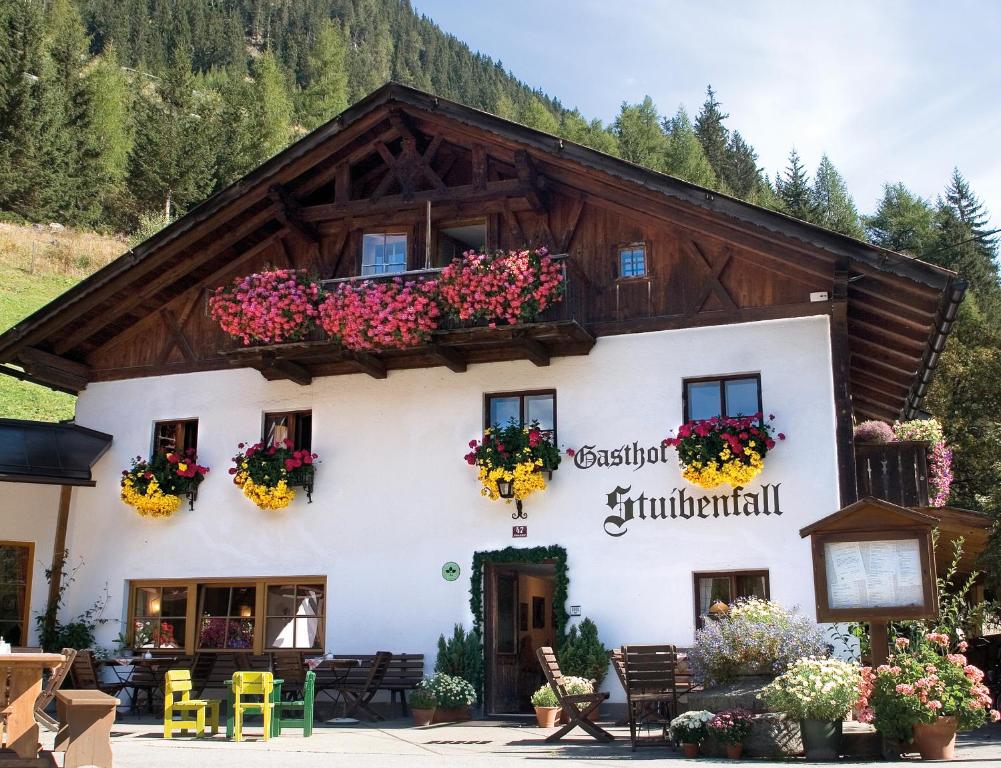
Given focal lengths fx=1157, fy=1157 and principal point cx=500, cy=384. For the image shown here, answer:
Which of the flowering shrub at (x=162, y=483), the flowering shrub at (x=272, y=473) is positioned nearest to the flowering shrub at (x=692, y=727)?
the flowering shrub at (x=272, y=473)

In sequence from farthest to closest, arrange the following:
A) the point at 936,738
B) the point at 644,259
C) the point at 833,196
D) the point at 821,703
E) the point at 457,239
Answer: the point at 833,196, the point at 457,239, the point at 644,259, the point at 821,703, the point at 936,738

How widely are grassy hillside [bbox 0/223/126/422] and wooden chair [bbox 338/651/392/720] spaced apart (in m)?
23.3

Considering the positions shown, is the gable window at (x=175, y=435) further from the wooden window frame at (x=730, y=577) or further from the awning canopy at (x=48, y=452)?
the wooden window frame at (x=730, y=577)

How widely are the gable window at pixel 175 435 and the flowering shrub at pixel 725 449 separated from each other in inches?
313

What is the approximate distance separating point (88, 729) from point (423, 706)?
693 cm

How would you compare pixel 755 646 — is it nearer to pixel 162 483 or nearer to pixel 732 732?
pixel 732 732

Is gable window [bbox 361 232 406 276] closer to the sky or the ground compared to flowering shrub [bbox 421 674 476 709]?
closer to the sky

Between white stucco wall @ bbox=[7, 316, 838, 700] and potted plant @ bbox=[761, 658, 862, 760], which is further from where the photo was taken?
white stucco wall @ bbox=[7, 316, 838, 700]

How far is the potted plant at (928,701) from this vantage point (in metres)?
9.76

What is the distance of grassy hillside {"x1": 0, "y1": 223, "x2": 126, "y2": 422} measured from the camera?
3722cm

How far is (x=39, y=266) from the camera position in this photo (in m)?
47.9

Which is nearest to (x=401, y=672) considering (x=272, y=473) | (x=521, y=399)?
(x=272, y=473)

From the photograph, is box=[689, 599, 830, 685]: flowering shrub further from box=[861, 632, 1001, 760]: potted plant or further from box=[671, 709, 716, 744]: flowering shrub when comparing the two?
box=[861, 632, 1001, 760]: potted plant

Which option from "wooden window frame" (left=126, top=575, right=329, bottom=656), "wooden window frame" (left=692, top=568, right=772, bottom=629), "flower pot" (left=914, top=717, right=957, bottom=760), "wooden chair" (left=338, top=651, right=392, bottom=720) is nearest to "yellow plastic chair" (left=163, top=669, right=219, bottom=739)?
"wooden chair" (left=338, top=651, right=392, bottom=720)
